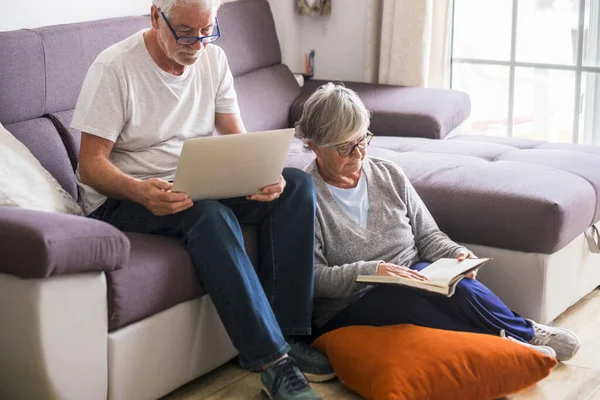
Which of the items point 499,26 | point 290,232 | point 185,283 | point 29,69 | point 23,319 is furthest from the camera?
point 499,26

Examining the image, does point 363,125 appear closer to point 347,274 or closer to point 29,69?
point 347,274

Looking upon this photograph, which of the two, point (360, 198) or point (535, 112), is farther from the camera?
point (535, 112)

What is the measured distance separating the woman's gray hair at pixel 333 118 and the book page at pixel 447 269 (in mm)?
393

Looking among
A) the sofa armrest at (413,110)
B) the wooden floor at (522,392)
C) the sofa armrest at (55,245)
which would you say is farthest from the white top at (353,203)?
the sofa armrest at (413,110)

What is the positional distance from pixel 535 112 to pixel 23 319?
2633mm

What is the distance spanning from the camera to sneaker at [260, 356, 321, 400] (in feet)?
7.54

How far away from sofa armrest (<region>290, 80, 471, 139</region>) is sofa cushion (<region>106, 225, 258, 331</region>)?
1424 mm

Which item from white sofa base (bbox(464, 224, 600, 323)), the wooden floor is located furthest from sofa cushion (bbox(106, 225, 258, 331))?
white sofa base (bbox(464, 224, 600, 323))

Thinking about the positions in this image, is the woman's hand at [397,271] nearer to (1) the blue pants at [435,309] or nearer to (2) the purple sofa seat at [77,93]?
(1) the blue pants at [435,309]

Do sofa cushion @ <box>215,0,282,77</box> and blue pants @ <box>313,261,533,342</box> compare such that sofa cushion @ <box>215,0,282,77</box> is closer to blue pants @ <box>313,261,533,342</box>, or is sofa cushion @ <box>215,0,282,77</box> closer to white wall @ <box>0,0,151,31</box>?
white wall @ <box>0,0,151,31</box>

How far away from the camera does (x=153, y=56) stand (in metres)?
2.54

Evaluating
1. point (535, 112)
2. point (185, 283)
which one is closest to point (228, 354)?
point (185, 283)

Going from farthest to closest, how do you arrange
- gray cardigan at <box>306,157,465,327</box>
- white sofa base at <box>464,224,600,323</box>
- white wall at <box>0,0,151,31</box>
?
white wall at <box>0,0,151,31</box>
white sofa base at <box>464,224,600,323</box>
gray cardigan at <box>306,157,465,327</box>

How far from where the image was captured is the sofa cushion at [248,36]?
141 inches
